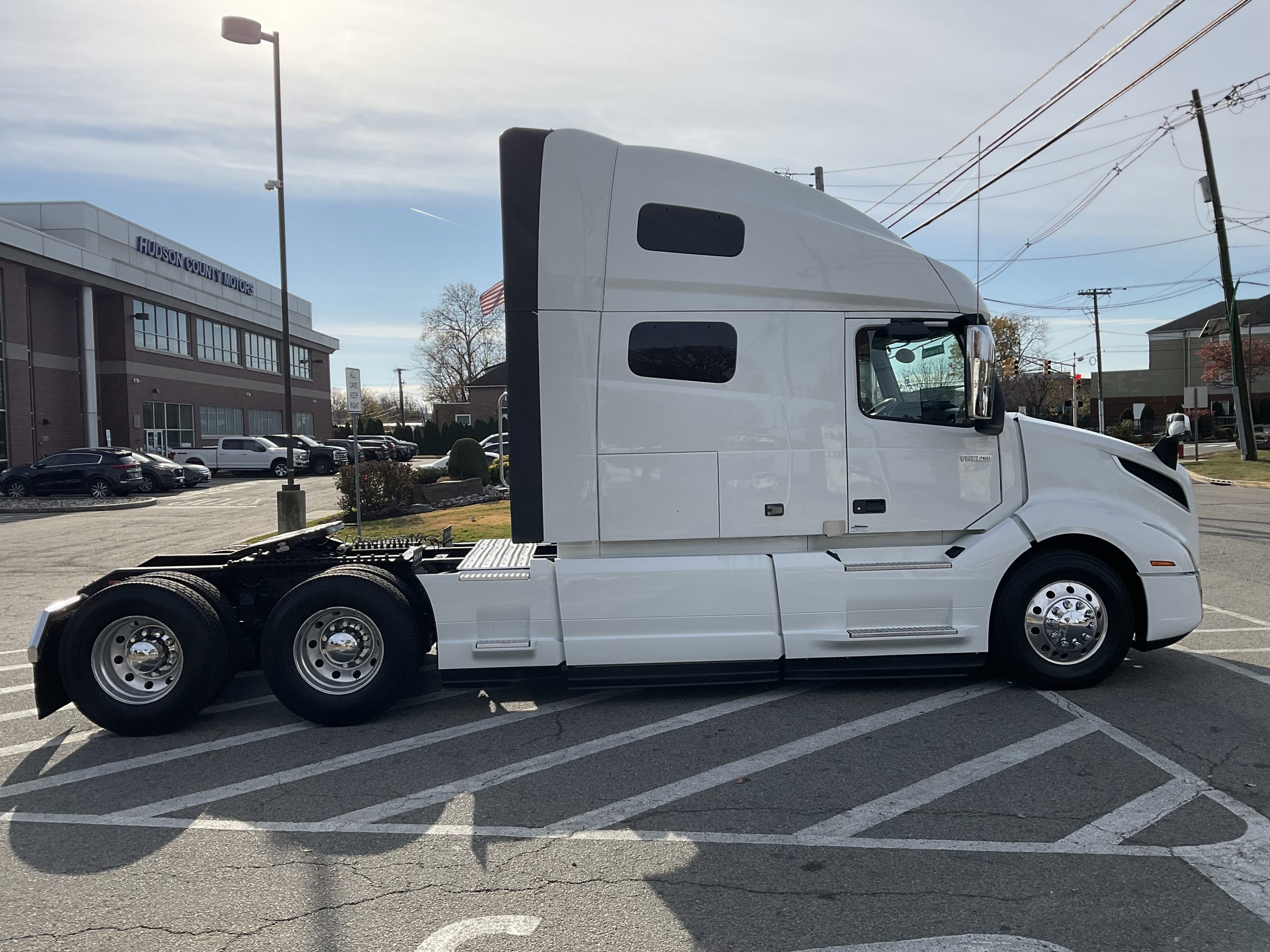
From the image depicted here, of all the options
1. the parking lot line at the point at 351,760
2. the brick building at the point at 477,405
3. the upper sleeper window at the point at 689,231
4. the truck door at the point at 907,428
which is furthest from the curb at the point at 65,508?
the brick building at the point at 477,405

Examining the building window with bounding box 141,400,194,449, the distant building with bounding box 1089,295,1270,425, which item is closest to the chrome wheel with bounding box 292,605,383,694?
the building window with bounding box 141,400,194,449

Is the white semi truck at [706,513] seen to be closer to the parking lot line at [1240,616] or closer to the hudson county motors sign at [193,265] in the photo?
the parking lot line at [1240,616]

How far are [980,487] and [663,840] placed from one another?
11.2 feet

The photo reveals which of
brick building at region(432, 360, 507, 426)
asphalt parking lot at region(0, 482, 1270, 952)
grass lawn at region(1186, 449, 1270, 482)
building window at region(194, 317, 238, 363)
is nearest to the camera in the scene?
asphalt parking lot at region(0, 482, 1270, 952)

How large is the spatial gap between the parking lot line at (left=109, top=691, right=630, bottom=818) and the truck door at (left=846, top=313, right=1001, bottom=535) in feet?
7.28

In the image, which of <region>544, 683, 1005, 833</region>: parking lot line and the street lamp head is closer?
<region>544, 683, 1005, 833</region>: parking lot line

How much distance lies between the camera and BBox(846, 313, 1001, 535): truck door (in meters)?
5.89

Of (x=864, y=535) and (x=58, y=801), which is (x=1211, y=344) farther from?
(x=58, y=801)

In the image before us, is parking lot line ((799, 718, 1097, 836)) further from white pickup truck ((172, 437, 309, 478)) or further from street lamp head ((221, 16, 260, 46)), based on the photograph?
white pickup truck ((172, 437, 309, 478))

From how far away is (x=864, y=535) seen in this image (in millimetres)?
6020

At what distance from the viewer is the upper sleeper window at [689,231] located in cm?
577

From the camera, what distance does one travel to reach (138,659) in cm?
566

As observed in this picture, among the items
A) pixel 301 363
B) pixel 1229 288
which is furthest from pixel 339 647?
pixel 301 363

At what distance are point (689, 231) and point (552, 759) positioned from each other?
3.38 m
